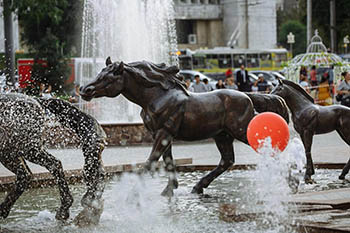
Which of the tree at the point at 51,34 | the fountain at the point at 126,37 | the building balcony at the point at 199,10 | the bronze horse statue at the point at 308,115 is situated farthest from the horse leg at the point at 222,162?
the building balcony at the point at 199,10

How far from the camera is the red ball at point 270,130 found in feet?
21.8

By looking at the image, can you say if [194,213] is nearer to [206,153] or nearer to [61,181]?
[61,181]

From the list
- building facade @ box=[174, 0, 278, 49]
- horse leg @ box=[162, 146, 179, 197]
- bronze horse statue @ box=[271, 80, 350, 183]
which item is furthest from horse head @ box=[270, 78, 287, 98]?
building facade @ box=[174, 0, 278, 49]

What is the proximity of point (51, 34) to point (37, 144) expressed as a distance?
33068 mm

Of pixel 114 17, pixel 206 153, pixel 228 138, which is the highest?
pixel 114 17

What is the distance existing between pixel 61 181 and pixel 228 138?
7.78 ft

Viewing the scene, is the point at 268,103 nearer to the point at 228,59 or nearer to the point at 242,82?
the point at 242,82

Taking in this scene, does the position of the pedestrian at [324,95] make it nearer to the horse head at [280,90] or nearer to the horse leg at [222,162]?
the horse head at [280,90]

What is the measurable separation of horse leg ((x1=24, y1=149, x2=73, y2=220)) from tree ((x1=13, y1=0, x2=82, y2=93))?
702 centimetres

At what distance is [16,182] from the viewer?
7062 millimetres

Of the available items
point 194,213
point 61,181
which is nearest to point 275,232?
point 194,213

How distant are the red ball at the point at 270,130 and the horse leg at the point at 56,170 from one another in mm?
1914

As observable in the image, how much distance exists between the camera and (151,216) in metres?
6.66

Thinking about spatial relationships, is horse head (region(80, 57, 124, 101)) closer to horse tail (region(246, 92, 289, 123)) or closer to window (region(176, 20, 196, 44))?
horse tail (region(246, 92, 289, 123))
